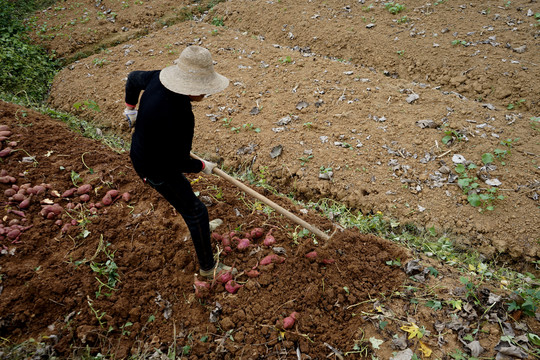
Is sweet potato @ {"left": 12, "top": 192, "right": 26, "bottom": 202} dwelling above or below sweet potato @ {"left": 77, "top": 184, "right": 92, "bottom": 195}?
above

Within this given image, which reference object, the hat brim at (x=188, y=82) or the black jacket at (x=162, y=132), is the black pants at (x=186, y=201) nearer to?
the black jacket at (x=162, y=132)

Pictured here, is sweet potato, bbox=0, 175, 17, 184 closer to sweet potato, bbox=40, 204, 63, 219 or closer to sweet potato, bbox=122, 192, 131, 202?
sweet potato, bbox=40, 204, 63, 219

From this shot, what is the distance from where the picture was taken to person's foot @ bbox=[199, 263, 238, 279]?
282 centimetres

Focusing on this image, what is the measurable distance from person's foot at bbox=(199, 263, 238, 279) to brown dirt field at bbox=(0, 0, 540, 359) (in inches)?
4.4

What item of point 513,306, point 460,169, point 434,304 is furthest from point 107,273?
point 460,169

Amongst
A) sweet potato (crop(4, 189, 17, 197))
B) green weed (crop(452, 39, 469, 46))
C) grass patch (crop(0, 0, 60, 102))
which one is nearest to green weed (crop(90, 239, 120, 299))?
sweet potato (crop(4, 189, 17, 197))

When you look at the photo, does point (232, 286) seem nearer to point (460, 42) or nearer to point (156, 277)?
point (156, 277)

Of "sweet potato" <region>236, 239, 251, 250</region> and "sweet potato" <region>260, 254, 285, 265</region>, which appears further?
"sweet potato" <region>236, 239, 251, 250</region>

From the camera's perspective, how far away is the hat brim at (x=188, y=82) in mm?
2148

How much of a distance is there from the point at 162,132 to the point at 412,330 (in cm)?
255

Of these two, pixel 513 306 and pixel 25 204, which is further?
pixel 25 204

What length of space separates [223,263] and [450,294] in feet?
7.01

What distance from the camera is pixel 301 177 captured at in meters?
4.16

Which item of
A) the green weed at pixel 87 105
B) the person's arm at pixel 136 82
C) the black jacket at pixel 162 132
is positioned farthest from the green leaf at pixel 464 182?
the green weed at pixel 87 105
